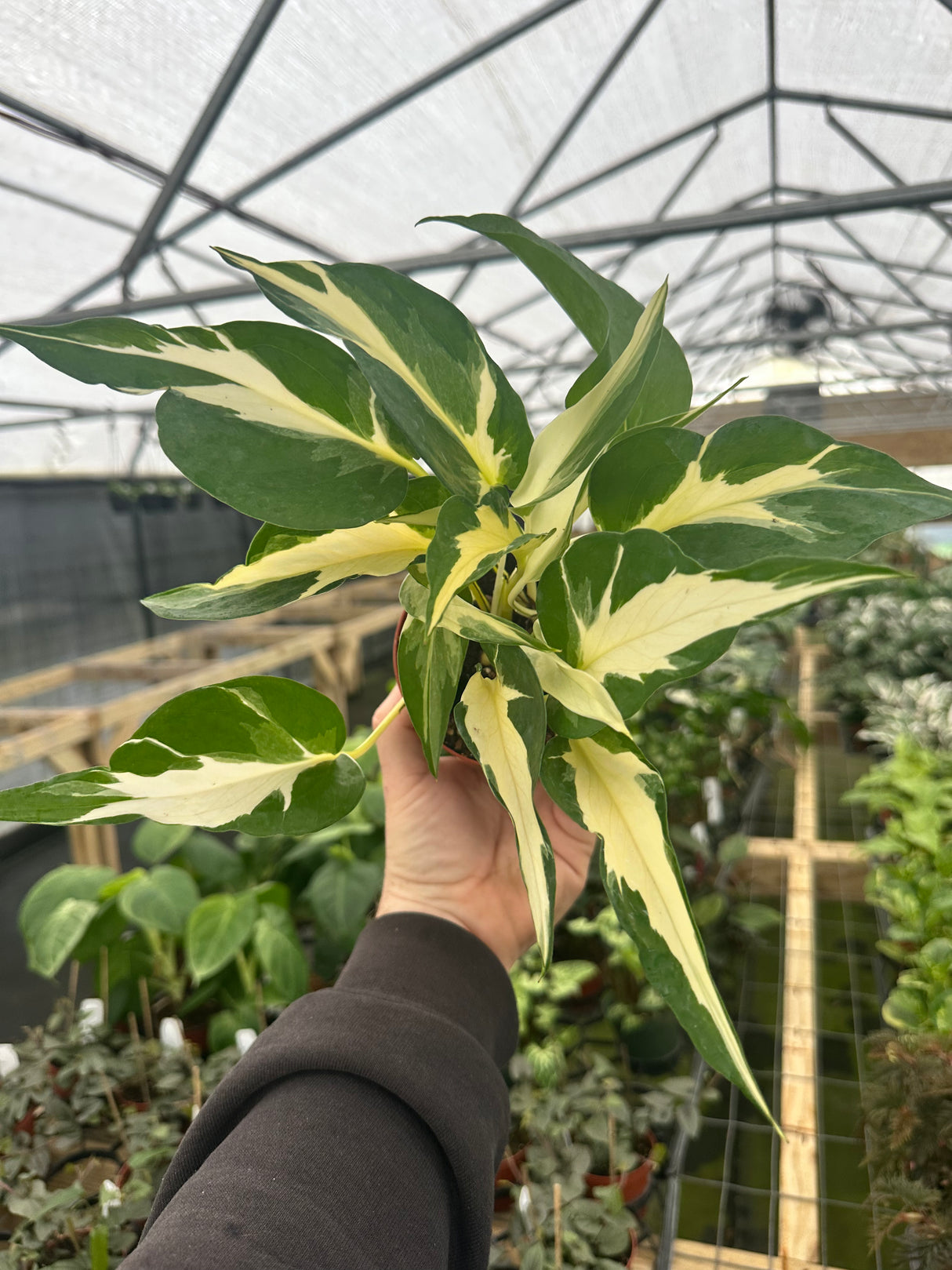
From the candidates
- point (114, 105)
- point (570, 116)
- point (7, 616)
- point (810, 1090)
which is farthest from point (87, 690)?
point (810, 1090)

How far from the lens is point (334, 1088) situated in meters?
0.46

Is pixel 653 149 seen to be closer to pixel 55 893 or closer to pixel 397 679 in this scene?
pixel 55 893

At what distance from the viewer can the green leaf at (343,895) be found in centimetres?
138

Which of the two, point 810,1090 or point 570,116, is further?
point 570,116

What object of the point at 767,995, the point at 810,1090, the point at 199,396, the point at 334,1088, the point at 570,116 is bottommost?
the point at 767,995

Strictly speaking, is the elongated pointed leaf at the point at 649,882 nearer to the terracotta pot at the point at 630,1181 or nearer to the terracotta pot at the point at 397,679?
the terracotta pot at the point at 397,679

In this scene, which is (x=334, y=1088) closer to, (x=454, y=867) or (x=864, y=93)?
(x=454, y=867)

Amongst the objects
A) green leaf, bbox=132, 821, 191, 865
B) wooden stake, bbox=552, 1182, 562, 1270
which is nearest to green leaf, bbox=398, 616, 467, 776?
wooden stake, bbox=552, 1182, 562, 1270

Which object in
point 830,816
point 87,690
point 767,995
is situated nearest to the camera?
point 767,995

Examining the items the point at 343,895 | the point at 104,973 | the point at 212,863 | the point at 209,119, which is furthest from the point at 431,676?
the point at 209,119

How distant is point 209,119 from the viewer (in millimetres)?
2156

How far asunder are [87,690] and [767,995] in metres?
2.83

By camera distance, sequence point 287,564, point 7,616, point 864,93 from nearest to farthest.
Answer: point 287,564 < point 864,93 < point 7,616

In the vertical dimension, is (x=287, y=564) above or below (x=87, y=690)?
above
